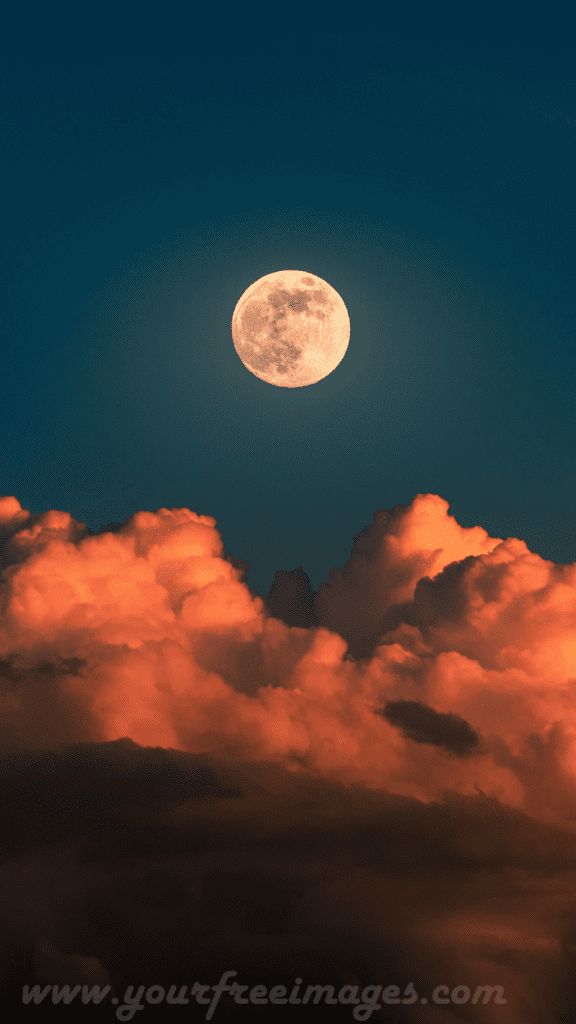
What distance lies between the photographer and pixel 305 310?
11744 cm

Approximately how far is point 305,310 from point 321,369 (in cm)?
683

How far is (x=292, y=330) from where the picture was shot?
116875 mm

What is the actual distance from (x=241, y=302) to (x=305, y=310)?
34.6 feet

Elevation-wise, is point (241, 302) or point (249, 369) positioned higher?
point (241, 302)

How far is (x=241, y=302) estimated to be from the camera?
124688 millimetres

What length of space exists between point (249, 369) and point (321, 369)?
8.09 metres

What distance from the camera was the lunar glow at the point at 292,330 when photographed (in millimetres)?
117188

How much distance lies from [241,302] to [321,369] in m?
13.4

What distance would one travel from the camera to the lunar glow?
117188mm

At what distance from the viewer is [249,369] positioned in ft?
395

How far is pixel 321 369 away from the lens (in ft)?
393

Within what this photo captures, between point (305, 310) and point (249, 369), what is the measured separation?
920 cm
